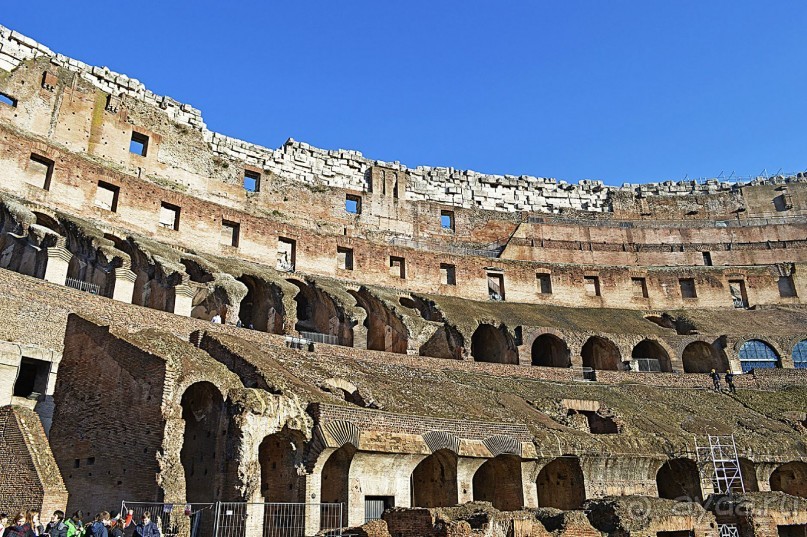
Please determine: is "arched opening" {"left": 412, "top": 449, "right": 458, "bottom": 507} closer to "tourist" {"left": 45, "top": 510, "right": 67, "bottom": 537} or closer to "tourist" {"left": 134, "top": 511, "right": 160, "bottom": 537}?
"tourist" {"left": 134, "top": 511, "right": 160, "bottom": 537}

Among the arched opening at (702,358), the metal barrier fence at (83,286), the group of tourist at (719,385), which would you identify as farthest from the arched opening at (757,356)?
the metal barrier fence at (83,286)

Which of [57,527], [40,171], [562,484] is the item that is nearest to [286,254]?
[40,171]

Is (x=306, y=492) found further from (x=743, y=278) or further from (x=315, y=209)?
(x=743, y=278)

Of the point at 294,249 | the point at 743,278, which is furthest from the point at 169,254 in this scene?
the point at 743,278

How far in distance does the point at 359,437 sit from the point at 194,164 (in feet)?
92.8

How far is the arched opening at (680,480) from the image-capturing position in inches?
866

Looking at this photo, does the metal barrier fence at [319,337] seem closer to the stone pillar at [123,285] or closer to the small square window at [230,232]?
the stone pillar at [123,285]

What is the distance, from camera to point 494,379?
27406mm

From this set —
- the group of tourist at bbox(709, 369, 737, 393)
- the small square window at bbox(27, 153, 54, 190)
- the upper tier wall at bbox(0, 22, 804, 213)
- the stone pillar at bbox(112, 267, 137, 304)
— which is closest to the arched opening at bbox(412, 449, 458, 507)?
the stone pillar at bbox(112, 267, 137, 304)

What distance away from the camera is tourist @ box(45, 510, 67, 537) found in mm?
10961

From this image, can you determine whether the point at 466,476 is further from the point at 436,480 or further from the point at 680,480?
the point at 680,480

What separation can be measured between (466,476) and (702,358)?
24959 millimetres

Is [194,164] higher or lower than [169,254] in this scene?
higher

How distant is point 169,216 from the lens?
3353cm
